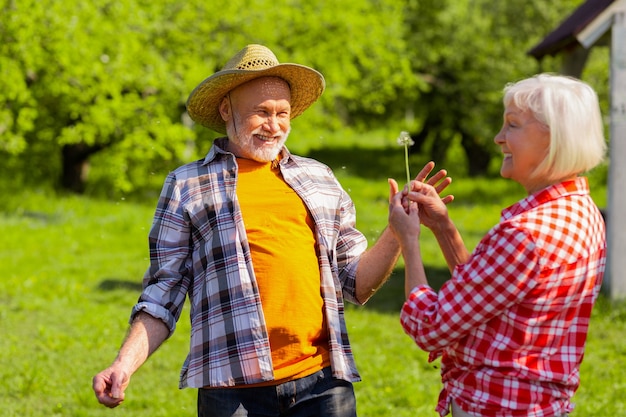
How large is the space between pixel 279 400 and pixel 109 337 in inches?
233

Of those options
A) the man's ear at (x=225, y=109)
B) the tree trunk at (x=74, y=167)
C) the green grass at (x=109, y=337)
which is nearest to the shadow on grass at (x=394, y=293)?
the green grass at (x=109, y=337)

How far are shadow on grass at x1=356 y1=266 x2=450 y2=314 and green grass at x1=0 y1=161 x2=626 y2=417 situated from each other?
2 centimetres

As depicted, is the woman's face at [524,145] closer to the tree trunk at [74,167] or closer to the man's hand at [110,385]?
the man's hand at [110,385]

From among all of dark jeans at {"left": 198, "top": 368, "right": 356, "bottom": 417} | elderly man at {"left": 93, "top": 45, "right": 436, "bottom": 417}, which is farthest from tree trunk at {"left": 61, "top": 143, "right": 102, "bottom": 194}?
dark jeans at {"left": 198, "top": 368, "right": 356, "bottom": 417}

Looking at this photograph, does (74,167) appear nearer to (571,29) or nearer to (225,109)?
(571,29)

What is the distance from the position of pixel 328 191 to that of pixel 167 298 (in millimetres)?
705

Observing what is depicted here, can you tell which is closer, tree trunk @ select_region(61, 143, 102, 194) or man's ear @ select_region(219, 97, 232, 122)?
man's ear @ select_region(219, 97, 232, 122)

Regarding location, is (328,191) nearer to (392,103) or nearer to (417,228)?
(417,228)

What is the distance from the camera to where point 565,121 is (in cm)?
244

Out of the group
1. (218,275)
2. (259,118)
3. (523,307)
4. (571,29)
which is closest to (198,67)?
(571,29)

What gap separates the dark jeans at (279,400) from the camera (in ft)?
10.1

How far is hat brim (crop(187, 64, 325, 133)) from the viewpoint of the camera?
3.32 meters

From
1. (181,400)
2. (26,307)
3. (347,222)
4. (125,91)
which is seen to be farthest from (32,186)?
(347,222)

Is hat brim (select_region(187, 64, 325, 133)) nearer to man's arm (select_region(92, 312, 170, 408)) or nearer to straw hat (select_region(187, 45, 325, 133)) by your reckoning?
straw hat (select_region(187, 45, 325, 133))
